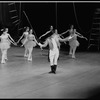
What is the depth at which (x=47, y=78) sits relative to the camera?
10.6 metres

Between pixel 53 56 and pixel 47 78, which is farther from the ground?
pixel 53 56

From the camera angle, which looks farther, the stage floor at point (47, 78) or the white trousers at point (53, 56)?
the white trousers at point (53, 56)

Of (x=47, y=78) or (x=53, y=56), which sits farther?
(x=53, y=56)

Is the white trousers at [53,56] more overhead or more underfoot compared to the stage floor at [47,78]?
more overhead

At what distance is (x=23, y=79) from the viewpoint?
34.1ft

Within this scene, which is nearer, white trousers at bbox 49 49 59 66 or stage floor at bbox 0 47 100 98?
stage floor at bbox 0 47 100 98

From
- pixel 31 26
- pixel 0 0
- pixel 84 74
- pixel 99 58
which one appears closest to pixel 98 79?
pixel 84 74

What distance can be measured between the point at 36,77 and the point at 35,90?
1901mm

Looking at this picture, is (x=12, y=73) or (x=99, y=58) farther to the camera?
(x=99, y=58)

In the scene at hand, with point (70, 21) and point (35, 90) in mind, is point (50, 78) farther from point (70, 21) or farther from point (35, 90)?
point (70, 21)

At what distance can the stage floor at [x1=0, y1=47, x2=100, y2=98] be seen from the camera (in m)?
8.54

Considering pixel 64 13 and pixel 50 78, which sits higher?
pixel 64 13

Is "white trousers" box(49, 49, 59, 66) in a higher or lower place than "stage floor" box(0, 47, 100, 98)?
higher

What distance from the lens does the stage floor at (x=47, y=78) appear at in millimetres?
8542
